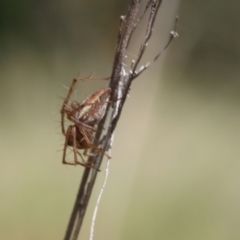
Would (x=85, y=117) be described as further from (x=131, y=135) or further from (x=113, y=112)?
(x=131, y=135)

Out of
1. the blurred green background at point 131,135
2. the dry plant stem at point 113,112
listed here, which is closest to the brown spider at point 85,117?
the dry plant stem at point 113,112

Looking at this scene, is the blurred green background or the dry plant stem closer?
the dry plant stem

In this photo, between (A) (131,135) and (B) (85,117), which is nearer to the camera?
(B) (85,117)

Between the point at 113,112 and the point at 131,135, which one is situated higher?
the point at 131,135

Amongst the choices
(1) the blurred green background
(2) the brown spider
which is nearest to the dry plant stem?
(2) the brown spider

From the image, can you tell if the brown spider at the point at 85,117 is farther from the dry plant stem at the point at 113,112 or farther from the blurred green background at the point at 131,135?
the blurred green background at the point at 131,135

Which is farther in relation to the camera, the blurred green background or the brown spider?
the blurred green background

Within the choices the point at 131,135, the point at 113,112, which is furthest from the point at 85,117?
the point at 131,135

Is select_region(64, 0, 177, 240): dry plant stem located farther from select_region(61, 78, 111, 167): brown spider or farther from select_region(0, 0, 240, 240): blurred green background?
select_region(0, 0, 240, 240): blurred green background
